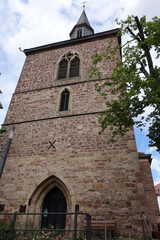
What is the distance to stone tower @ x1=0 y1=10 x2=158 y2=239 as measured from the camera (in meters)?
6.97

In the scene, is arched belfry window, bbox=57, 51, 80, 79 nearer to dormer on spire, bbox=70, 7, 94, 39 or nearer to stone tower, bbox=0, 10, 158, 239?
stone tower, bbox=0, 10, 158, 239

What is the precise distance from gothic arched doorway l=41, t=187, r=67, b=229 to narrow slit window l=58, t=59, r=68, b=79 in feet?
22.3

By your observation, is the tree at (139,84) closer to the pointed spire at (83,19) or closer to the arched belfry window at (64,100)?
the arched belfry window at (64,100)

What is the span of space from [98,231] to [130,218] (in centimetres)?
118

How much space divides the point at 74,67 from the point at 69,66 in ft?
1.15

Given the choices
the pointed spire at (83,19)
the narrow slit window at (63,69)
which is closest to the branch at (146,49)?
the narrow slit window at (63,69)

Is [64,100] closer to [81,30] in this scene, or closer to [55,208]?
[55,208]

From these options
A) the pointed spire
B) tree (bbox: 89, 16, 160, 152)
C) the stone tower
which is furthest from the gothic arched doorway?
the pointed spire

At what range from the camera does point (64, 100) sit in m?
10.6

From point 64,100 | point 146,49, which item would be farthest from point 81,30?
point 146,49

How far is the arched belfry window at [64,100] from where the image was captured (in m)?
10.3

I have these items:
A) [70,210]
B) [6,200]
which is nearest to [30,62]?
[6,200]

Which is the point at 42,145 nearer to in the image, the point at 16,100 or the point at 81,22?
the point at 16,100

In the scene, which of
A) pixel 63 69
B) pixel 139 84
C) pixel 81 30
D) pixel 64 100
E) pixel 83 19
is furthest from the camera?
pixel 83 19
